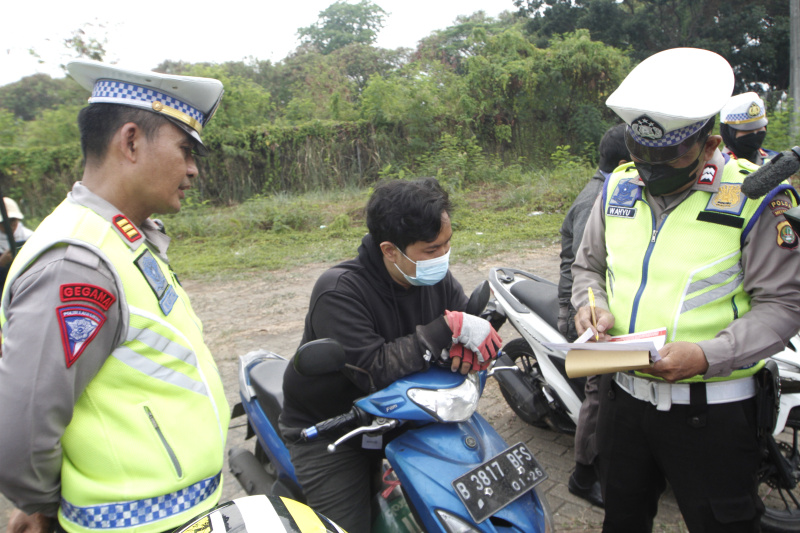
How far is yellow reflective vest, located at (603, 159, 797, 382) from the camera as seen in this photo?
1681mm

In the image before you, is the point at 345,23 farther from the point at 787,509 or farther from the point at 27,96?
the point at 787,509

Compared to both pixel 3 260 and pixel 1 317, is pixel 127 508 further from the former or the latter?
pixel 3 260

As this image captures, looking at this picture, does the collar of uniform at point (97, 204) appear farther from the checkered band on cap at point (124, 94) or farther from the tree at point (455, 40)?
the tree at point (455, 40)

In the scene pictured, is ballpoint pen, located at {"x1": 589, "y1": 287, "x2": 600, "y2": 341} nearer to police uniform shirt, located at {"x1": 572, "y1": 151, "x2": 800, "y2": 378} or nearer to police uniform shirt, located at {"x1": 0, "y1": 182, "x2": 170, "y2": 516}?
police uniform shirt, located at {"x1": 572, "y1": 151, "x2": 800, "y2": 378}

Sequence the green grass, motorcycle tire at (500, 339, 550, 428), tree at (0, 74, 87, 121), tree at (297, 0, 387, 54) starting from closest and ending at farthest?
motorcycle tire at (500, 339, 550, 428) < the green grass < tree at (0, 74, 87, 121) < tree at (297, 0, 387, 54)

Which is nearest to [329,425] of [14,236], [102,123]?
[102,123]

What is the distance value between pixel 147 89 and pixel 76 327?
2.23 feet

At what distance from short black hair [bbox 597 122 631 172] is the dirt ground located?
1.68m

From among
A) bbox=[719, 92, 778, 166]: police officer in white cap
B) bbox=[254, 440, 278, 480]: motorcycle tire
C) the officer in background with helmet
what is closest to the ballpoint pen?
bbox=[254, 440, 278, 480]: motorcycle tire

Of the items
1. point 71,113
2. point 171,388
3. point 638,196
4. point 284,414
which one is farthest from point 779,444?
point 71,113

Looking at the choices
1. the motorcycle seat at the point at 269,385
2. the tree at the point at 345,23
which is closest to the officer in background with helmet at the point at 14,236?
the motorcycle seat at the point at 269,385

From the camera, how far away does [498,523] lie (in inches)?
65.4

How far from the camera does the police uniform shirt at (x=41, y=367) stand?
1.19 metres

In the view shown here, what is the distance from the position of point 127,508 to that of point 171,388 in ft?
0.95
